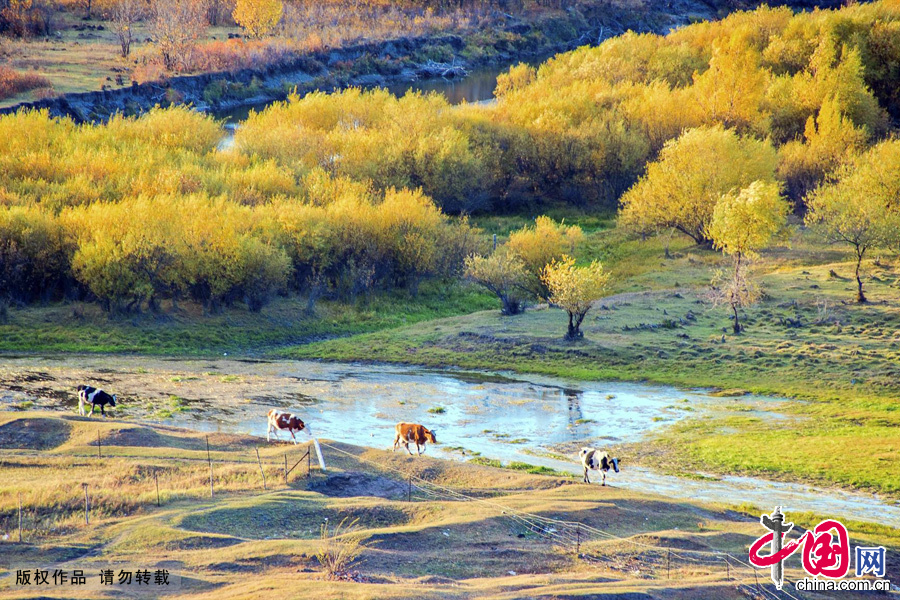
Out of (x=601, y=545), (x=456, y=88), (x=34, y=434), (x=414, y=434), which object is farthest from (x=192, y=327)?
(x=456, y=88)

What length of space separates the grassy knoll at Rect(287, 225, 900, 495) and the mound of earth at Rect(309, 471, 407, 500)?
1175cm

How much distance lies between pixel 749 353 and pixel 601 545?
82.7ft

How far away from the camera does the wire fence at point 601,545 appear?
18.9 m

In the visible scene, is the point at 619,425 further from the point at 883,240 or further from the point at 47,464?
the point at 883,240

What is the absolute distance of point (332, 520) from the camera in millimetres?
20031

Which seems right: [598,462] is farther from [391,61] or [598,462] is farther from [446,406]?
[391,61]

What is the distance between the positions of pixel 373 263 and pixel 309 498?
36.5 meters

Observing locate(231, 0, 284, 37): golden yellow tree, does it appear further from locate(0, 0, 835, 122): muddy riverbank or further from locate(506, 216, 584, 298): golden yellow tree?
locate(506, 216, 584, 298): golden yellow tree

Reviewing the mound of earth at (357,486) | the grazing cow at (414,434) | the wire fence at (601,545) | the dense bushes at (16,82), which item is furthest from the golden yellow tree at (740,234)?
the dense bushes at (16,82)

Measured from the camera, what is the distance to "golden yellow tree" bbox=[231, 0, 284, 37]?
124500mm

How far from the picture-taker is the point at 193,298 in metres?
51.2

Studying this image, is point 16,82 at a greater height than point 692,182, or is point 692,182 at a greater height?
→ point 16,82

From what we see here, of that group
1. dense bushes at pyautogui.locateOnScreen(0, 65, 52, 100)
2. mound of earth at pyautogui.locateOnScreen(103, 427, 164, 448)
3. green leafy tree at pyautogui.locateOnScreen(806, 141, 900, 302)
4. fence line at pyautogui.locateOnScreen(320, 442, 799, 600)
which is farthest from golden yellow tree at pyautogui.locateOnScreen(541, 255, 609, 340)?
dense bushes at pyautogui.locateOnScreen(0, 65, 52, 100)

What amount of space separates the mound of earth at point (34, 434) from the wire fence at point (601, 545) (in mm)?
1321
